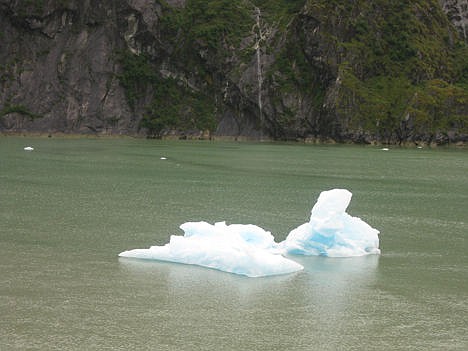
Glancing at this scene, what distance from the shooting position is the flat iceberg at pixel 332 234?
1716cm

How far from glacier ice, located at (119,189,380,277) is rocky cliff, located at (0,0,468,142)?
91.1 meters

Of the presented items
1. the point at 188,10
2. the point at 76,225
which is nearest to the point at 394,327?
the point at 76,225

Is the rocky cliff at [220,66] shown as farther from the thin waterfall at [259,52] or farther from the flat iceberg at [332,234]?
the flat iceberg at [332,234]

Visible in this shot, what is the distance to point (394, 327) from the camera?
1192 cm

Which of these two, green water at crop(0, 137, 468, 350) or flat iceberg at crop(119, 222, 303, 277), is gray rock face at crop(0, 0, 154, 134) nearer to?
green water at crop(0, 137, 468, 350)

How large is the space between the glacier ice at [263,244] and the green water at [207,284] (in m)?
0.34

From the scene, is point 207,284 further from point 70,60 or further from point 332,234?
point 70,60

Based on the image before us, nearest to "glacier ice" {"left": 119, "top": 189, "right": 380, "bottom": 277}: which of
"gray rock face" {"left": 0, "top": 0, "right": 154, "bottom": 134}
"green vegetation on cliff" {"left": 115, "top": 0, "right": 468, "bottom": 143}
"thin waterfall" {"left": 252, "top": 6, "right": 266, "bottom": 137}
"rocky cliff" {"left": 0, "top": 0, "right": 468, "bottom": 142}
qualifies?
"green vegetation on cliff" {"left": 115, "top": 0, "right": 468, "bottom": 143}

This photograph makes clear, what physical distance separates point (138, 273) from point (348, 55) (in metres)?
102

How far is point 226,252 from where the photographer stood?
15250mm

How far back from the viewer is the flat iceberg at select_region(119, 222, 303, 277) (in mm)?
15039

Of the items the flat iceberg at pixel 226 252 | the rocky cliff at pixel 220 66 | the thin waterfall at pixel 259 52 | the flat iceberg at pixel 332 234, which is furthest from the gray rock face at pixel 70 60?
the flat iceberg at pixel 226 252

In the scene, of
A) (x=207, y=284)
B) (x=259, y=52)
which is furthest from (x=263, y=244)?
(x=259, y=52)

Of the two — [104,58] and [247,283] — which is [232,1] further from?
[247,283]
